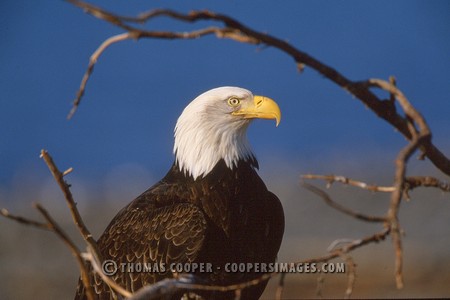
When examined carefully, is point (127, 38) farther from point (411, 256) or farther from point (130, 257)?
point (411, 256)

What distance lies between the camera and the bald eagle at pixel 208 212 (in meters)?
3.86

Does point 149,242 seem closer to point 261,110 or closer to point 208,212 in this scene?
point 208,212

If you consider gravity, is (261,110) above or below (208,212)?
above

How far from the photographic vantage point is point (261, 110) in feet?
13.4

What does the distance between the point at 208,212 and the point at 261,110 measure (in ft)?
1.78

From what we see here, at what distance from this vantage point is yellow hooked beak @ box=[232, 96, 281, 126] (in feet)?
13.2

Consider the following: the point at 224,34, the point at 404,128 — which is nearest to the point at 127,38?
the point at 224,34

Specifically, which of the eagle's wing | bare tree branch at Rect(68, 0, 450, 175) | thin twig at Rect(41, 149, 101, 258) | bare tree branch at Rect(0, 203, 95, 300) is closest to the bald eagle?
the eagle's wing

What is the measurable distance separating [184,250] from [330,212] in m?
9.26
